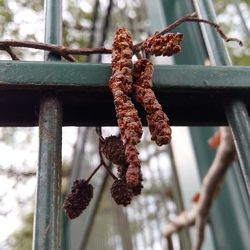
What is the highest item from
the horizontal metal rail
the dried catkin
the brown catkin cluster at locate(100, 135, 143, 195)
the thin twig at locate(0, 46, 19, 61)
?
the thin twig at locate(0, 46, 19, 61)

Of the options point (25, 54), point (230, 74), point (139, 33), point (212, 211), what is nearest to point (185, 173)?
point (212, 211)

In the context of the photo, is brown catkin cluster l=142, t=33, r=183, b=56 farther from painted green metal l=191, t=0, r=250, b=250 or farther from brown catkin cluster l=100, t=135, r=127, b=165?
painted green metal l=191, t=0, r=250, b=250

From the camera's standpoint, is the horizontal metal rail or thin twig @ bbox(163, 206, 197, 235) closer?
the horizontal metal rail

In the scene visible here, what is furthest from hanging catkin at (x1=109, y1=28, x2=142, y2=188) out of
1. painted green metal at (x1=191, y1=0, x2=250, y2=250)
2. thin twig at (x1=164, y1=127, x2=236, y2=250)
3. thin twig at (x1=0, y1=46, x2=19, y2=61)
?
painted green metal at (x1=191, y1=0, x2=250, y2=250)

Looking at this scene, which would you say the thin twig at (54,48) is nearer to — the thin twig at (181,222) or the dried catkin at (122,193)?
the dried catkin at (122,193)

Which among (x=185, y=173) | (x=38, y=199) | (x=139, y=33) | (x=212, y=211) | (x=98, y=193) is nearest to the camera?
(x=38, y=199)

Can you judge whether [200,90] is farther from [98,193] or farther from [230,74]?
[98,193]

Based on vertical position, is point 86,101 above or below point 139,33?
below

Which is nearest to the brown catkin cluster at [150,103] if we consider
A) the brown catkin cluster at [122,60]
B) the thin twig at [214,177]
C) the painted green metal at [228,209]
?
the brown catkin cluster at [122,60]
